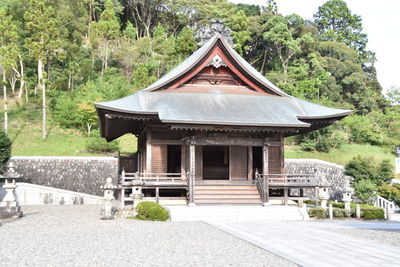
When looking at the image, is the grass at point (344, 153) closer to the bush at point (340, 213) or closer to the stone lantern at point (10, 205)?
the bush at point (340, 213)

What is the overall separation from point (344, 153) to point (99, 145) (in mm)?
22024

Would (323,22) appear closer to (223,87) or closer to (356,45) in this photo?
(356,45)

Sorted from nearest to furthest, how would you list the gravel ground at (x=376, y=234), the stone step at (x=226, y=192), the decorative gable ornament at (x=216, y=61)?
1. the gravel ground at (x=376, y=234)
2. the stone step at (x=226, y=192)
3. the decorative gable ornament at (x=216, y=61)

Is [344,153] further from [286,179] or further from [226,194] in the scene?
[226,194]

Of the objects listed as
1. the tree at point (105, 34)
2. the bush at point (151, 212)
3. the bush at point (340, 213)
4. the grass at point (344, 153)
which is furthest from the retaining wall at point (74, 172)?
the tree at point (105, 34)

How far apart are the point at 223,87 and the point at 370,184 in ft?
31.6

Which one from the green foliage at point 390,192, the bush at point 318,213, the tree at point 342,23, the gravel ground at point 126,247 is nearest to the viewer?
the gravel ground at point 126,247

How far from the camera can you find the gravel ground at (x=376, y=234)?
11106mm

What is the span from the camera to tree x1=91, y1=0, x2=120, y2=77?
50094 mm

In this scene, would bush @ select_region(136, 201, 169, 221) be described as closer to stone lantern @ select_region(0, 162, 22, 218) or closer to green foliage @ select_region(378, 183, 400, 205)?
stone lantern @ select_region(0, 162, 22, 218)

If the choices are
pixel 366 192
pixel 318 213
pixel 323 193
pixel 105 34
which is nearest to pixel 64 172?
pixel 323 193

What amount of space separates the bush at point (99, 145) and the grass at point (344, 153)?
14.9m

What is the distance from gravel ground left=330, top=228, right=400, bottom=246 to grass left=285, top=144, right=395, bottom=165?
2330 cm

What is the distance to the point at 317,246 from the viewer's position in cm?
951
